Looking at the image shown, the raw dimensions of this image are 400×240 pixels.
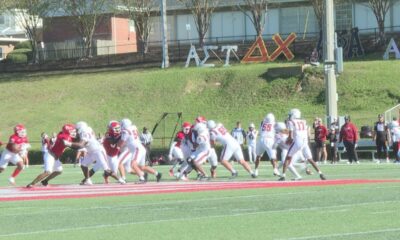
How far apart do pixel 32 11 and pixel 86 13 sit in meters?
3.81

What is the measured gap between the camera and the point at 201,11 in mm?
61156

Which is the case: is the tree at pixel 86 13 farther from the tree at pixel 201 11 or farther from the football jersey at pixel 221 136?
the football jersey at pixel 221 136

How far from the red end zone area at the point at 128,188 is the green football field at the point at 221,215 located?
80 cm

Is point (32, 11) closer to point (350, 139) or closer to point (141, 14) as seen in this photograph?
point (141, 14)

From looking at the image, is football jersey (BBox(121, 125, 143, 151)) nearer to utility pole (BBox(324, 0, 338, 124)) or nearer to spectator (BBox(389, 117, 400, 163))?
spectator (BBox(389, 117, 400, 163))

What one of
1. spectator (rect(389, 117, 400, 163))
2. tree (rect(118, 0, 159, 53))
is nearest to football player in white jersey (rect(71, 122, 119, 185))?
spectator (rect(389, 117, 400, 163))

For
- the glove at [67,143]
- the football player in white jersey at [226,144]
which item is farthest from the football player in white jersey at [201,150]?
the glove at [67,143]

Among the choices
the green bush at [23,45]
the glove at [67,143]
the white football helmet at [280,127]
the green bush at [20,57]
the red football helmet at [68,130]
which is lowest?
the glove at [67,143]

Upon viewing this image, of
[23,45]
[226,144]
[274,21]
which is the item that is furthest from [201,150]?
[23,45]

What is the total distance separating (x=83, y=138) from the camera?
894 inches

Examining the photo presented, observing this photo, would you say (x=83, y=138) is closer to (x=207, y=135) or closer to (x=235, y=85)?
(x=207, y=135)

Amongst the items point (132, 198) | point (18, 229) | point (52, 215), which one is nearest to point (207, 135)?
point (132, 198)

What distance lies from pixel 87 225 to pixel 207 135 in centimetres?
1085

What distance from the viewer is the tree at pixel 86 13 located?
6281 centimetres
